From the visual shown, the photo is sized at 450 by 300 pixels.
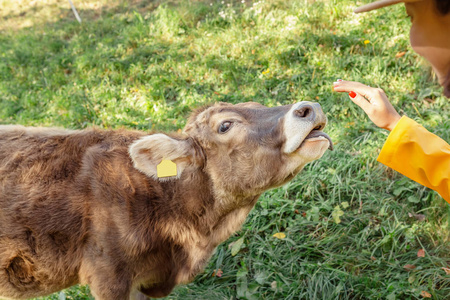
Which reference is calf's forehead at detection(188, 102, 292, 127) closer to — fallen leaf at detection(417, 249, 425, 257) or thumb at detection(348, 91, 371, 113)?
thumb at detection(348, 91, 371, 113)

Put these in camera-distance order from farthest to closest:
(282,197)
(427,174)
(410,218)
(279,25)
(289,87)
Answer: (279,25)
(289,87)
(282,197)
(410,218)
(427,174)

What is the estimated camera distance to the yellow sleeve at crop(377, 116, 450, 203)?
8.37ft

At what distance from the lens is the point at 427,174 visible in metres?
2.61

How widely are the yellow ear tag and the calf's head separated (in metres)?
0.03

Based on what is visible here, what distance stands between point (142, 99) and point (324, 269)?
418cm

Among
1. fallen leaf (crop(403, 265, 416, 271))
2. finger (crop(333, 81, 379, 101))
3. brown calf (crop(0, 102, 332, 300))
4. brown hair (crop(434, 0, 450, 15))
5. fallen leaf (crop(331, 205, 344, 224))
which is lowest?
fallen leaf (crop(403, 265, 416, 271))

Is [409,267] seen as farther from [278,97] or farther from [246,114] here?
[278,97]

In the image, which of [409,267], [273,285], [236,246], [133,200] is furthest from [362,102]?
[236,246]

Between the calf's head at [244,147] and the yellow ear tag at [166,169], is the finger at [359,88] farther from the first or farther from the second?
the yellow ear tag at [166,169]

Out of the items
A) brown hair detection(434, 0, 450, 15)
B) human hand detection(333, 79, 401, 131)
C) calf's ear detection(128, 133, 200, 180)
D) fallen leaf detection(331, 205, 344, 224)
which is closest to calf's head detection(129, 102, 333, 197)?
calf's ear detection(128, 133, 200, 180)

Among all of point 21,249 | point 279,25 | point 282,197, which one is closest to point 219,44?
point 279,25

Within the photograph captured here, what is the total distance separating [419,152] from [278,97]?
3946 mm

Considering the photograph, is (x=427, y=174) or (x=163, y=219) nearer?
(x=427, y=174)

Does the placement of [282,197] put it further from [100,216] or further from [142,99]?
[142,99]
